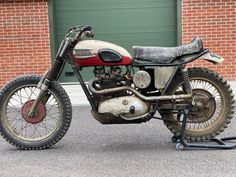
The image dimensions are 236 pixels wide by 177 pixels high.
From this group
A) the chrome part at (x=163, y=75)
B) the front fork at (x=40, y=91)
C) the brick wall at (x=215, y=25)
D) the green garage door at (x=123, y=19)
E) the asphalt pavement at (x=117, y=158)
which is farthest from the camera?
the green garage door at (x=123, y=19)

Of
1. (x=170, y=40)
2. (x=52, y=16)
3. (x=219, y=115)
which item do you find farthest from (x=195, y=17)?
(x=219, y=115)

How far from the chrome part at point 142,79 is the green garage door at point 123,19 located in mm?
5092

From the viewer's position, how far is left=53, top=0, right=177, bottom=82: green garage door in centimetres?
1026

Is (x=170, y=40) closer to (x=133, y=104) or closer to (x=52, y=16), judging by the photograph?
(x=52, y=16)

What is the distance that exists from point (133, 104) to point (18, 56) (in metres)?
5.62

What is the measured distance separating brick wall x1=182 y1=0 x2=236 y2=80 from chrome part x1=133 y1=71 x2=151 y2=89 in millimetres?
4945

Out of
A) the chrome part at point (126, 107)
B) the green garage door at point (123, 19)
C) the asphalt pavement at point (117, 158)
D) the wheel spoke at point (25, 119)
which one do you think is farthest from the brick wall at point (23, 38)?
the chrome part at point (126, 107)

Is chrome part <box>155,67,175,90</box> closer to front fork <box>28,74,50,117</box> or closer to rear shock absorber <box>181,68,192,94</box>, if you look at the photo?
rear shock absorber <box>181,68,192,94</box>

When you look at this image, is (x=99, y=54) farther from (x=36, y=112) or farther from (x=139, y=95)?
(x=36, y=112)

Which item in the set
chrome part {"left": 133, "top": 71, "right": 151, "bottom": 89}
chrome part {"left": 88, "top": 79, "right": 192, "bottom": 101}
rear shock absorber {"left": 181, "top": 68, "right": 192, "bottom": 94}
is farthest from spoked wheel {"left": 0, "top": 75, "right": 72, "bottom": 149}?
rear shock absorber {"left": 181, "top": 68, "right": 192, "bottom": 94}

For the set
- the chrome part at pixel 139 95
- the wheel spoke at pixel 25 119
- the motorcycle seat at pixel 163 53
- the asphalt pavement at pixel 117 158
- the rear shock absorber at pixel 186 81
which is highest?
the motorcycle seat at pixel 163 53

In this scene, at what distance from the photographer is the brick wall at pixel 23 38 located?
10023mm

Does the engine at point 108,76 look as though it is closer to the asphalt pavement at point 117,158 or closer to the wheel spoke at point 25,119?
the wheel spoke at point 25,119

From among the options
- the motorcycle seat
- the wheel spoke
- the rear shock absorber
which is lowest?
the wheel spoke
